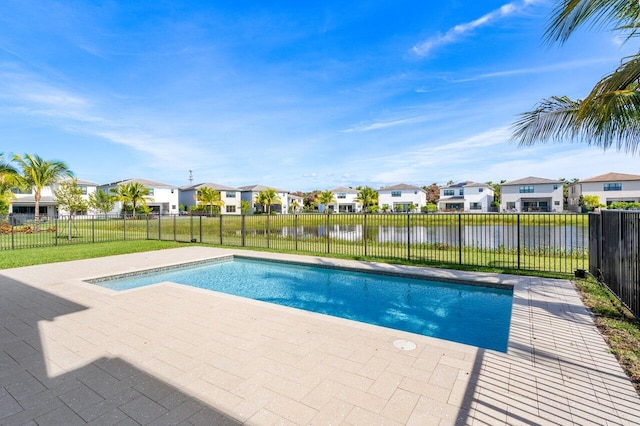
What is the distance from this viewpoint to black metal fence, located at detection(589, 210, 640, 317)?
4.19m

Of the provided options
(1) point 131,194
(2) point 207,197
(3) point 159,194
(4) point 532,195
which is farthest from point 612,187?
(3) point 159,194

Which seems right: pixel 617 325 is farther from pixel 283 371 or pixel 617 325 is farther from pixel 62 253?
pixel 62 253

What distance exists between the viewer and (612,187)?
40.0m

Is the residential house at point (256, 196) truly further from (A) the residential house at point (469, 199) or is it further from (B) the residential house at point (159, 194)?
(A) the residential house at point (469, 199)

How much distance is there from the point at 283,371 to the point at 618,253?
5595 mm

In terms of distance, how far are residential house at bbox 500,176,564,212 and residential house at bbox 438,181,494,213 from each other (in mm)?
3822

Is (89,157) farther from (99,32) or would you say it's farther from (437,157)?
(437,157)

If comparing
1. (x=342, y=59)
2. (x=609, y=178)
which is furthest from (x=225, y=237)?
(x=609, y=178)

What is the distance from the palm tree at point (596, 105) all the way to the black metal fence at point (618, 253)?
130cm

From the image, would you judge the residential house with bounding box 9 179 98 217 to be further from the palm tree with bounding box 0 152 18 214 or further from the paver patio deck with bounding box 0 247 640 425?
the paver patio deck with bounding box 0 247 640 425

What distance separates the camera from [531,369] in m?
2.98

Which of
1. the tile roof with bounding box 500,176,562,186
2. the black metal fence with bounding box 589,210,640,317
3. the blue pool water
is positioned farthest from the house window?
the blue pool water

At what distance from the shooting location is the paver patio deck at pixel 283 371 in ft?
7.59

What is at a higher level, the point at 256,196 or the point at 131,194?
the point at 256,196
